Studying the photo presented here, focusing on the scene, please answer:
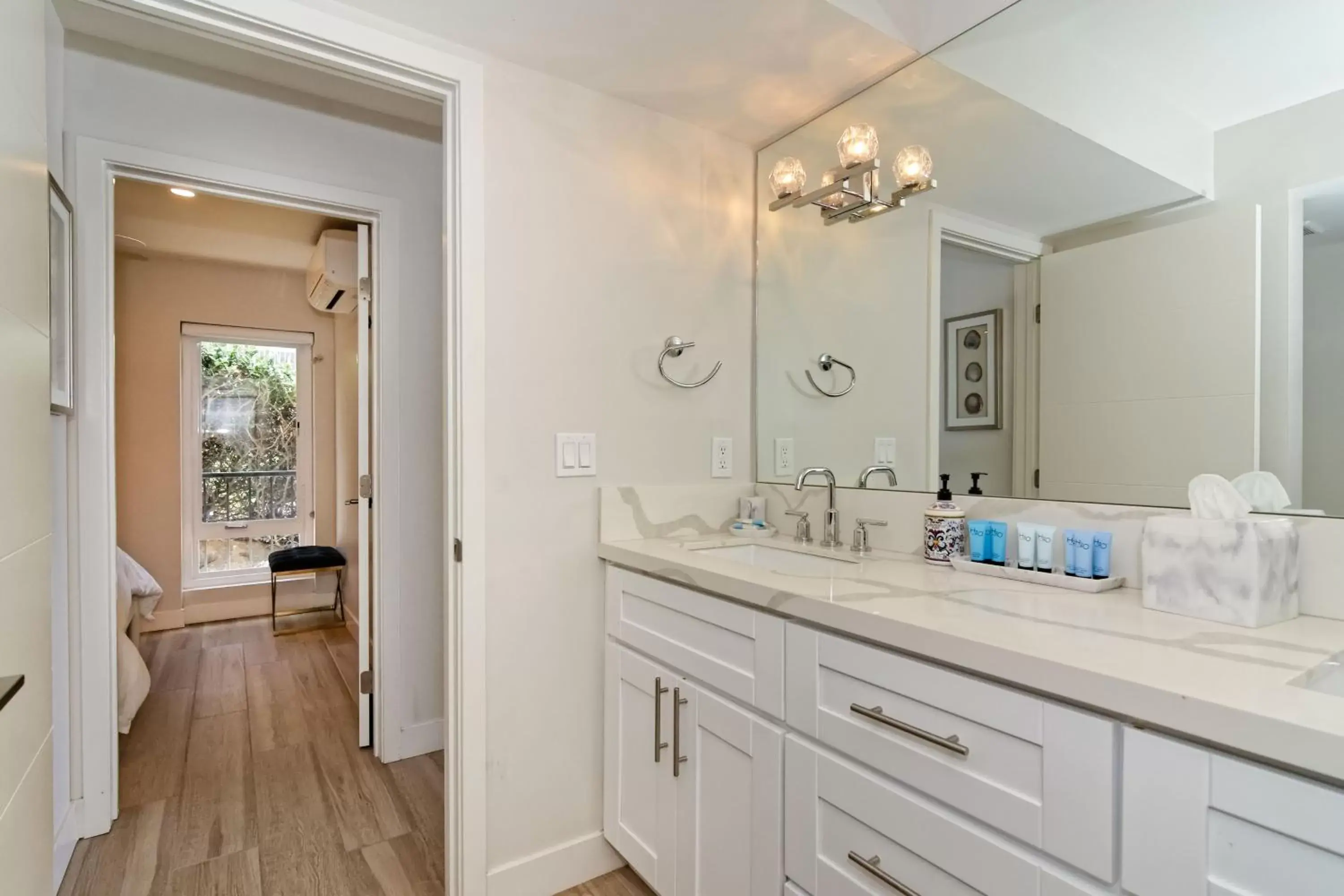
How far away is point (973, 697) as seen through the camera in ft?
2.92

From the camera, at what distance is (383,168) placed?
2432mm

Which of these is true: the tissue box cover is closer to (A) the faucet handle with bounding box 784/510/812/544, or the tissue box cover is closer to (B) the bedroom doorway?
(A) the faucet handle with bounding box 784/510/812/544

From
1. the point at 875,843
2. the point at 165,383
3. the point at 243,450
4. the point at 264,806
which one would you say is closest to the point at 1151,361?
the point at 875,843

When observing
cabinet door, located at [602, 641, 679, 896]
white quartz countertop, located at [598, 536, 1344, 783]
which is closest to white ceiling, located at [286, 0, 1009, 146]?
white quartz countertop, located at [598, 536, 1344, 783]

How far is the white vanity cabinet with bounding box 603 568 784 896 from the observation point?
1.25 m

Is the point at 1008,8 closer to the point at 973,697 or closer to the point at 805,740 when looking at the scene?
the point at 973,697

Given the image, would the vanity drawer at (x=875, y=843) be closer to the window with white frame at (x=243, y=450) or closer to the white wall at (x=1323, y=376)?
the white wall at (x=1323, y=376)

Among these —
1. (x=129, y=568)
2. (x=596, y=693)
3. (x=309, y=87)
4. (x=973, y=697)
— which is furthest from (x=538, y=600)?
(x=129, y=568)

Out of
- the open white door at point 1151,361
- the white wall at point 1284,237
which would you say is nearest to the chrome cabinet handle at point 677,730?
the open white door at point 1151,361

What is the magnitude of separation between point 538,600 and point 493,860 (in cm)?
65

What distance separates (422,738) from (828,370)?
2.07 metres

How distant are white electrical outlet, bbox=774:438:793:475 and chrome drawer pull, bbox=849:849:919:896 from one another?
116 cm

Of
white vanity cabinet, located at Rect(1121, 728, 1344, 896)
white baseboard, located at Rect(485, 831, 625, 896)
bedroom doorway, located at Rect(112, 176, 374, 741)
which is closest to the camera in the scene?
white vanity cabinet, located at Rect(1121, 728, 1344, 896)

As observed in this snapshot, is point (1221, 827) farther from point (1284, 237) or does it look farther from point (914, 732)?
point (1284, 237)
